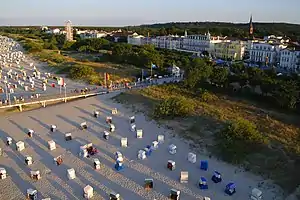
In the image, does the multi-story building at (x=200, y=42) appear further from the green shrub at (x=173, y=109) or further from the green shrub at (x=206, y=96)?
the green shrub at (x=173, y=109)

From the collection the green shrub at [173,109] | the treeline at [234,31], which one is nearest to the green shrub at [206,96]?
the green shrub at [173,109]

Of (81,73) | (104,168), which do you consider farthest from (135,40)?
(104,168)

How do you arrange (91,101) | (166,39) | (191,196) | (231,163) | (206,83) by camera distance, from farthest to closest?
(166,39) → (206,83) → (91,101) → (231,163) → (191,196)

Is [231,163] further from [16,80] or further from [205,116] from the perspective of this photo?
[16,80]

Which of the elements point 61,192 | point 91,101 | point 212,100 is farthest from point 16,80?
point 61,192

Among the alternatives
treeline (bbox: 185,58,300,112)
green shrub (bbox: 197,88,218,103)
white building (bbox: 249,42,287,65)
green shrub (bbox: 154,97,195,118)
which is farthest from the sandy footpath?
white building (bbox: 249,42,287,65)

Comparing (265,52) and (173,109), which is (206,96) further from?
(265,52)

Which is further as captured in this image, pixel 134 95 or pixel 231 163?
pixel 134 95
